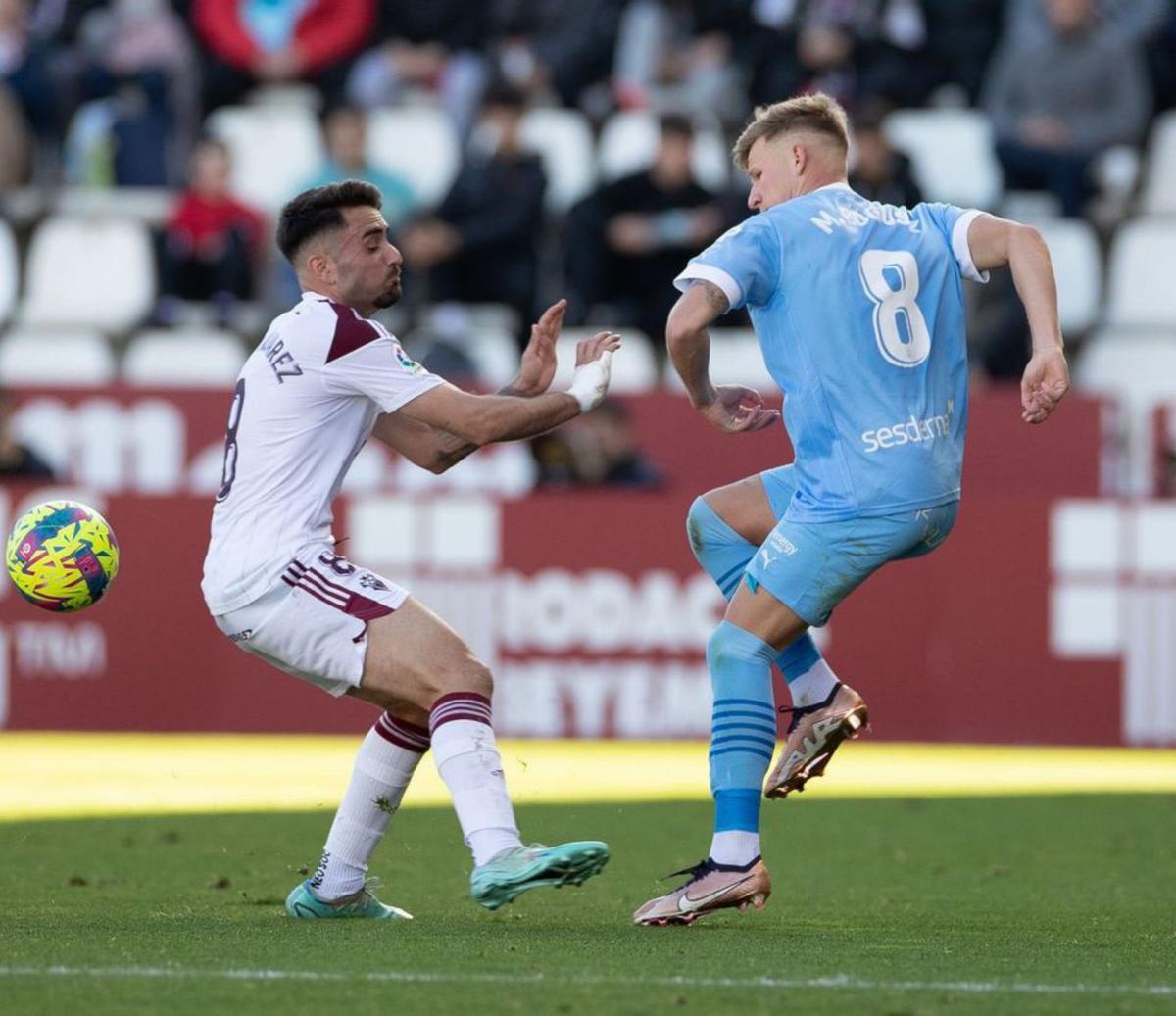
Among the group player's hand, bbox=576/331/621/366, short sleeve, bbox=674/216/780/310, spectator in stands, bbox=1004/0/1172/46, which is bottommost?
player's hand, bbox=576/331/621/366

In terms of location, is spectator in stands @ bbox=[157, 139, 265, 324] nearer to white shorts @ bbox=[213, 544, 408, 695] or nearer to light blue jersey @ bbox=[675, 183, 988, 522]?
white shorts @ bbox=[213, 544, 408, 695]

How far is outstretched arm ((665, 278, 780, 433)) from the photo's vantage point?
6.35 meters

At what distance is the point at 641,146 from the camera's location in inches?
680

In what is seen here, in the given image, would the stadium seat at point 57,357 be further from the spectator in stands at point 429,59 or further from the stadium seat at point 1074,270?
the stadium seat at point 1074,270

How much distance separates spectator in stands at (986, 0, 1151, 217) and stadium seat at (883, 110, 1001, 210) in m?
0.25

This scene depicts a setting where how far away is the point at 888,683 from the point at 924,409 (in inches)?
303

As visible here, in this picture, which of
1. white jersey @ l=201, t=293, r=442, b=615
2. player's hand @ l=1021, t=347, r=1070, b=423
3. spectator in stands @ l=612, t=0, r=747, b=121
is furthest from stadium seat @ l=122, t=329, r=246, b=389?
player's hand @ l=1021, t=347, r=1070, b=423

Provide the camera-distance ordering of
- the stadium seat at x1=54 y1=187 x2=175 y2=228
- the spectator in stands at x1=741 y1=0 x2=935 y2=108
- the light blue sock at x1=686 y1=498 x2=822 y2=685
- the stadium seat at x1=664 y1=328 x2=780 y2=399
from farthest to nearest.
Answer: the stadium seat at x1=54 y1=187 x2=175 y2=228 → the spectator in stands at x1=741 y1=0 x2=935 y2=108 → the stadium seat at x1=664 y1=328 x2=780 y2=399 → the light blue sock at x1=686 y1=498 x2=822 y2=685

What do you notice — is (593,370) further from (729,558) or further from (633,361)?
(633,361)

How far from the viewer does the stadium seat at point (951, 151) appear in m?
17.1

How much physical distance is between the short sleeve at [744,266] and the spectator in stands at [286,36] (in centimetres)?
1164

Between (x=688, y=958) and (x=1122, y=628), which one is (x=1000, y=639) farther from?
(x=688, y=958)

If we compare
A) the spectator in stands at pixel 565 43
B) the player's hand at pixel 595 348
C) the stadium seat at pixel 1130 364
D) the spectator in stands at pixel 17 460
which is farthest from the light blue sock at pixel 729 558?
the spectator in stands at pixel 565 43

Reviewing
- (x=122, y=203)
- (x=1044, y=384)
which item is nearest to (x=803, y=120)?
(x=1044, y=384)
